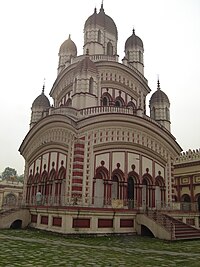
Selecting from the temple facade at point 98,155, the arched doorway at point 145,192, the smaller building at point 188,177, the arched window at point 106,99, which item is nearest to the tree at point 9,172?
the temple facade at point 98,155

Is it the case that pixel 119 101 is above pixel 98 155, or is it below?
above

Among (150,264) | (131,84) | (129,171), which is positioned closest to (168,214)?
(129,171)

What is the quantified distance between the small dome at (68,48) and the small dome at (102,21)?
11.2 ft

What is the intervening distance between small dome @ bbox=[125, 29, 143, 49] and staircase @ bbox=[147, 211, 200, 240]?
18777 millimetres

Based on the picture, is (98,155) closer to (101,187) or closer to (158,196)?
(101,187)

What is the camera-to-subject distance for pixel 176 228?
16.0 meters

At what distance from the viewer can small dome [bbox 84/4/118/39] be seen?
28241 millimetres

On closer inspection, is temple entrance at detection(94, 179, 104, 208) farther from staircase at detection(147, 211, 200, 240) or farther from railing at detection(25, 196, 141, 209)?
staircase at detection(147, 211, 200, 240)

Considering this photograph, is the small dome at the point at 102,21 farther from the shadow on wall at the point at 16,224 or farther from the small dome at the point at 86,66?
the shadow on wall at the point at 16,224

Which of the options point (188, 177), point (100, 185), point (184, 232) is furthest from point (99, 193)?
point (188, 177)

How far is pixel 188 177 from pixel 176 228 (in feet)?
43.8

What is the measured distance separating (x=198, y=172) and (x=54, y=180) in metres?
13.7

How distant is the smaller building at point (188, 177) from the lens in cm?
2775

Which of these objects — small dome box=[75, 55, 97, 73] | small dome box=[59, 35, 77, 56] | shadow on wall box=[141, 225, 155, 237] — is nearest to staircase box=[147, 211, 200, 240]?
shadow on wall box=[141, 225, 155, 237]
